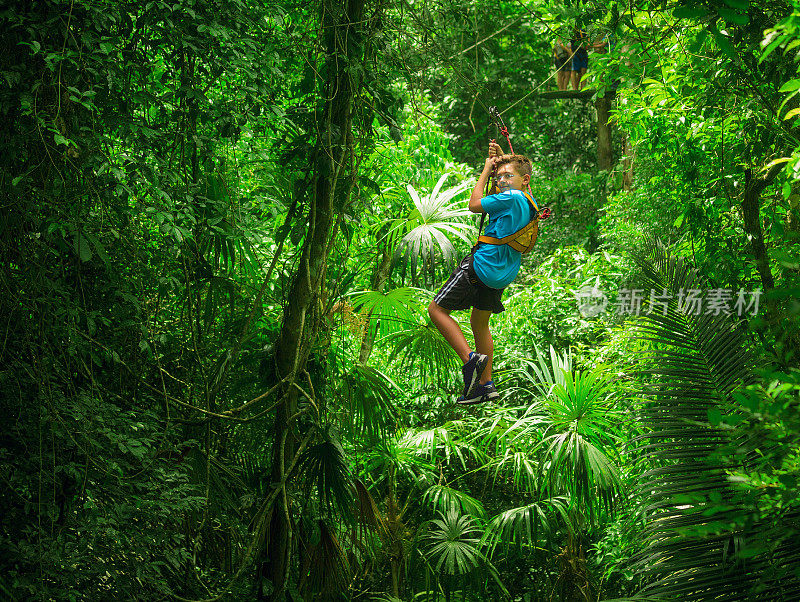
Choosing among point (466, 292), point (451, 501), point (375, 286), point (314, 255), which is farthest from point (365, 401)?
point (451, 501)

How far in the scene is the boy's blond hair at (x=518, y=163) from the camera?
12.7 ft

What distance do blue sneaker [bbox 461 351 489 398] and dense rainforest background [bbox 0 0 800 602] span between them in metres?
0.58

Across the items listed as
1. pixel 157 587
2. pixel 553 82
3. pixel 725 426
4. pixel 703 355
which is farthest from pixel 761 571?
pixel 553 82

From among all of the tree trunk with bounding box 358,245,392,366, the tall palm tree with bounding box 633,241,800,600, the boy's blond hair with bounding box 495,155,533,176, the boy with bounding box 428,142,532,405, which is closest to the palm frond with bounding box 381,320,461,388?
the tree trunk with bounding box 358,245,392,366

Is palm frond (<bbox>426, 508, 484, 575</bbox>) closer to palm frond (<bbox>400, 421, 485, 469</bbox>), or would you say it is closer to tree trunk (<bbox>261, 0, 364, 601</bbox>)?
palm frond (<bbox>400, 421, 485, 469</bbox>)

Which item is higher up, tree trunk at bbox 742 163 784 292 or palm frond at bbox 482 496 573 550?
tree trunk at bbox 742 163 784 292

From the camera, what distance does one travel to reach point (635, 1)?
11.3 feet

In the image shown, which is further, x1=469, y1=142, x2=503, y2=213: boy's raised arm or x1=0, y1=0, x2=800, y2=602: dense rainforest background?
x1=469, y1=142, x2=503, y2=213: boy's raised arm

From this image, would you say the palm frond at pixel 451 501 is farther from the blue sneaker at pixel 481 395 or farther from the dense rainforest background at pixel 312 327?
the blue sneaker at pixel 481 395

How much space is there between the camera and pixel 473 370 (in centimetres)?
395

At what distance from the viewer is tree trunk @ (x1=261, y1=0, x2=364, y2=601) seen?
3570 millimetres

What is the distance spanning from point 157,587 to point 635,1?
322 centimetres

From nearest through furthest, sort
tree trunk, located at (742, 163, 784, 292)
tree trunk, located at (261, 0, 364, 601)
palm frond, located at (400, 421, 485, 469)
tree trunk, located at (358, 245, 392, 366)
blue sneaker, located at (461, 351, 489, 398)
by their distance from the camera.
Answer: tree trunk, located at (261, 0, 364, 601) → tree trunk, located at (742, 163, 784, 292) → blue sneaker, located at (461, 351, 489, 398) → tree trunk, located at (358, 245, 392, 366) → palm frond, located at (400, 421, 485, 469)

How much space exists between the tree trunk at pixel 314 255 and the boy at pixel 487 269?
0.69m
